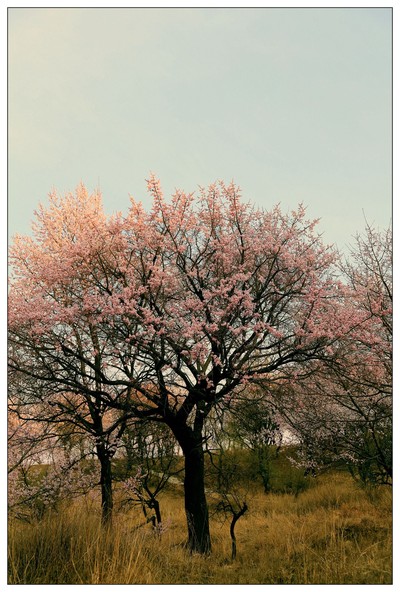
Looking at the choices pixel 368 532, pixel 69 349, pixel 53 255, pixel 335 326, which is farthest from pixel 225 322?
pixel 53 255

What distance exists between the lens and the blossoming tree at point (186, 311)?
389 inches

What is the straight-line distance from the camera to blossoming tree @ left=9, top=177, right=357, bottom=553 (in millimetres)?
9891

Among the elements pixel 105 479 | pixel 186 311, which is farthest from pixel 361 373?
pixel 105 479

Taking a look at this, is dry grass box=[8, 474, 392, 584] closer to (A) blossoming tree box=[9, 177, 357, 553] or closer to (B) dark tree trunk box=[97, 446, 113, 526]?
(A) blossoming tree box=[9, 177, 357, 553]

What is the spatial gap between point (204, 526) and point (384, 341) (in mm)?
6141

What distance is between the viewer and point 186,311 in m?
10.4

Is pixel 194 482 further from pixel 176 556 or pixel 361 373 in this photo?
pixel 361 373

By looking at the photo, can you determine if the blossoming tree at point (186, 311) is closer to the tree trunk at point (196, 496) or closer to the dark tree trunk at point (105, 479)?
the tree trunk at point (196, 496)

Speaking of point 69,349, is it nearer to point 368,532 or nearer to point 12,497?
point 12,497

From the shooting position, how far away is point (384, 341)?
34.2ft

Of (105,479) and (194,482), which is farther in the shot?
(105,479)

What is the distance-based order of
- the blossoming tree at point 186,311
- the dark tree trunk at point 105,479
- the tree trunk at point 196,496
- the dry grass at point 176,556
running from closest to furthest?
1. the dry grass at point 176,556
2. the blossoming tree at point 186,311
3. the tree trunk at point 196,496
4. the dark tree trunk at point 105,479

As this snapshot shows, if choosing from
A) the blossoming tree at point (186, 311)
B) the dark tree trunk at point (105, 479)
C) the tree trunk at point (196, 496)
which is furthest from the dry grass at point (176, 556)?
the dark tree trunk at point (105, 479)

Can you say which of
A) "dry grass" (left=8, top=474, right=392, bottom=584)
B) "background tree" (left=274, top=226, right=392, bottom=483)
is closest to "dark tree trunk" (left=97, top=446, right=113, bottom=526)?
"dry grass" (left=8, top=474, right=392, bottom=584)
